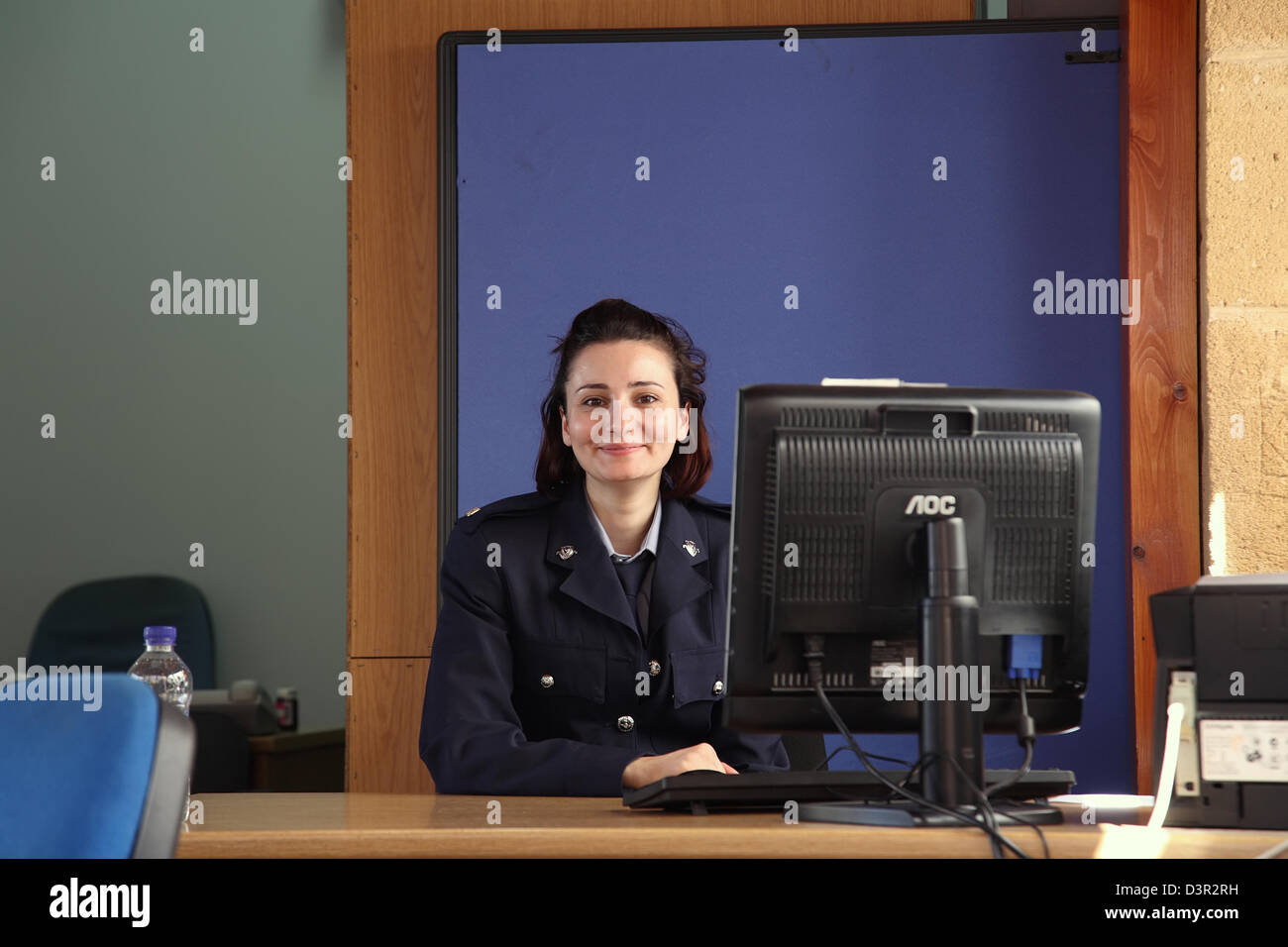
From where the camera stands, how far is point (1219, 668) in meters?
1.39

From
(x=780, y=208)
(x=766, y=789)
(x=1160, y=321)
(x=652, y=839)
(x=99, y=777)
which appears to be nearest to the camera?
(x=99, y=777)

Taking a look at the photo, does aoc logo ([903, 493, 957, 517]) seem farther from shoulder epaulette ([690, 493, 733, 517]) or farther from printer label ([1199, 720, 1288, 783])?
shoulder epaulette ([690, 493, 733, 517])

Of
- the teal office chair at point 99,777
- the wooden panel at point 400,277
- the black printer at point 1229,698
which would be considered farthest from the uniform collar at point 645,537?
the teal office chair at point 99,777

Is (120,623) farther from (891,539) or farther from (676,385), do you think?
(891,539)

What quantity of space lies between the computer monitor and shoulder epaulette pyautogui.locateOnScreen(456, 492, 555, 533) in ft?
2.62

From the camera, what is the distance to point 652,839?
1202 millimetres

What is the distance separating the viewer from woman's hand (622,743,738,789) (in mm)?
1605

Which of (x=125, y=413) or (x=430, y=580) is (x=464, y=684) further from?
(x=125, y=413)

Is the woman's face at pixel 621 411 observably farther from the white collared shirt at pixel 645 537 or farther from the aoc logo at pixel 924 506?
the aoc logo at pixel 924 506

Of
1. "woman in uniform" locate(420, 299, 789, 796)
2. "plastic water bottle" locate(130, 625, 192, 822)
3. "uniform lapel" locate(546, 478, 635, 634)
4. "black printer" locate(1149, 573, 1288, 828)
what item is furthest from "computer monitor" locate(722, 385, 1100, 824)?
"plastic water bottle" locate(130, 625, 192, 822)

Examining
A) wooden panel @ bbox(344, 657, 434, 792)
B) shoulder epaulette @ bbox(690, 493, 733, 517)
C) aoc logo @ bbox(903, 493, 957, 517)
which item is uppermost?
shoulder epaulette @ bbox(690, 493, 733, 517)

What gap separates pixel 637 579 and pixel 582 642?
0.15 metres

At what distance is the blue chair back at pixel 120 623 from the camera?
3912 millimetres

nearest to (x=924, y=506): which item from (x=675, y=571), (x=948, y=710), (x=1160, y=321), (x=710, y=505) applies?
(x=948, y=710)
